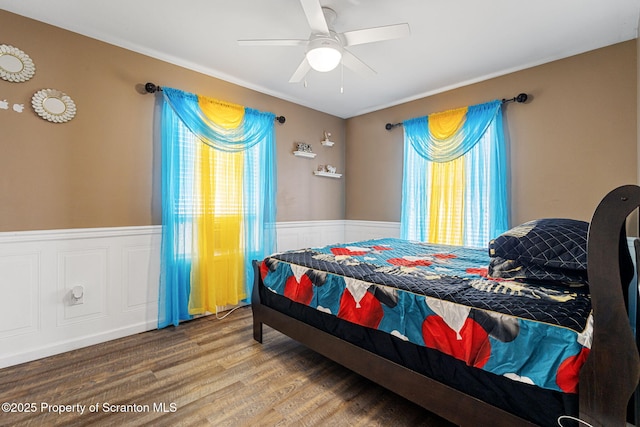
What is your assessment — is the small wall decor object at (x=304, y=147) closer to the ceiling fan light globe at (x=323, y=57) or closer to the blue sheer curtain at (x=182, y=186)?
the blue sheer curtain at (x=182, y=186)

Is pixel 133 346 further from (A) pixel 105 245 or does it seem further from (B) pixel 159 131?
(B) pixel 159 131

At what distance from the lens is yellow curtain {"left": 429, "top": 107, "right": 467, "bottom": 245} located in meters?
3.45

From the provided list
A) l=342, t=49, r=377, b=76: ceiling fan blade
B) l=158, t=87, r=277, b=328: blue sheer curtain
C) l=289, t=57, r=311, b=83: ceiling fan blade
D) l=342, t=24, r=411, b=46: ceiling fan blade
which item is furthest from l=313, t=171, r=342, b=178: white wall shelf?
l=342, t=24, r=411, b=46: ceiling fan blade

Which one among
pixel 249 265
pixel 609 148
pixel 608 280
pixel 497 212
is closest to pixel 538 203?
pixel 497 212

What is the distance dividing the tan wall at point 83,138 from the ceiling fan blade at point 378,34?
5.96ft

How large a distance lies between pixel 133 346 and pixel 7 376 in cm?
74

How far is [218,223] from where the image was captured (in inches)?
127

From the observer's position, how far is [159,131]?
9.53 ft

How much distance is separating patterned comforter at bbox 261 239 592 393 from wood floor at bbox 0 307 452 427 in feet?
1.67

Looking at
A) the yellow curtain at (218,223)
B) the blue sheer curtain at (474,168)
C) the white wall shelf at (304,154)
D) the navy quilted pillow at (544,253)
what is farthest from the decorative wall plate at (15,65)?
the blue sheer curtain at (474,168)

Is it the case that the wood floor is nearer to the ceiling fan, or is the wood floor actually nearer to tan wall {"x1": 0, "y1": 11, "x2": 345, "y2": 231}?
tan wall {"x1": 0, "y1": 11, "x2": 345, "y2": 231}

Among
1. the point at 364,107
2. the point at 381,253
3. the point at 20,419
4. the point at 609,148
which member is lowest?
the point at 20,419

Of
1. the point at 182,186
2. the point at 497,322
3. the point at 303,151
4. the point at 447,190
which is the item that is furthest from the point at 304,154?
the point at 497,322

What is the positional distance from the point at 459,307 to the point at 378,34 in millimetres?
1749
